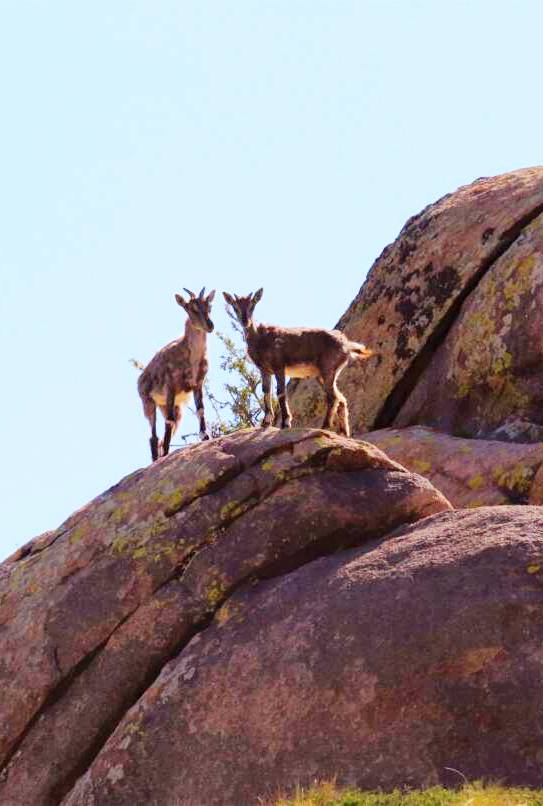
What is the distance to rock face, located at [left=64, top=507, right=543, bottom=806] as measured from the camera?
1325 centimetres

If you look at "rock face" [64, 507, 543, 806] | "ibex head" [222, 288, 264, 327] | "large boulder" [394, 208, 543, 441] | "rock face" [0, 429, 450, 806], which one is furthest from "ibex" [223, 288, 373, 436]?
"rock face" [64, 507, 543, 806]

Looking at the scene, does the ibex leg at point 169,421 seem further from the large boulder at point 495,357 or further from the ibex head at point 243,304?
the large boulder at point 495,357

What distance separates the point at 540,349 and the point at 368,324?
418 centimetres

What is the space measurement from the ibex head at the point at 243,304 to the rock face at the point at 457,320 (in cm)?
473

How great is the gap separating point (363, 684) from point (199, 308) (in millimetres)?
8107

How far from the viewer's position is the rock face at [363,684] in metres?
13.2

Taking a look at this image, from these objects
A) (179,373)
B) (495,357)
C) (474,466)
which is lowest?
(474,466)

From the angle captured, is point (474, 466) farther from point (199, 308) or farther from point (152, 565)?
point (152, 565)

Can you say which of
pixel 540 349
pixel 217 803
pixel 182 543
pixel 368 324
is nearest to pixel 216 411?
pixel 368 324

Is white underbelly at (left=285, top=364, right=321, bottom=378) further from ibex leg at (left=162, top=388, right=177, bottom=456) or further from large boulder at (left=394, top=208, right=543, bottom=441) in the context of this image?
large boulder at (left=394, top=208, right=543, bottom=441)

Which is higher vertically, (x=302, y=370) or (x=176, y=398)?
(x=176, y=398)

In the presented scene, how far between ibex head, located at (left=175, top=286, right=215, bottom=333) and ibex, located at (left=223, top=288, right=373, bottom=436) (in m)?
0.34

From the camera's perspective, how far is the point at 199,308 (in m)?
20.3

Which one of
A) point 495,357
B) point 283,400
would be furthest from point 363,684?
point 495,357
